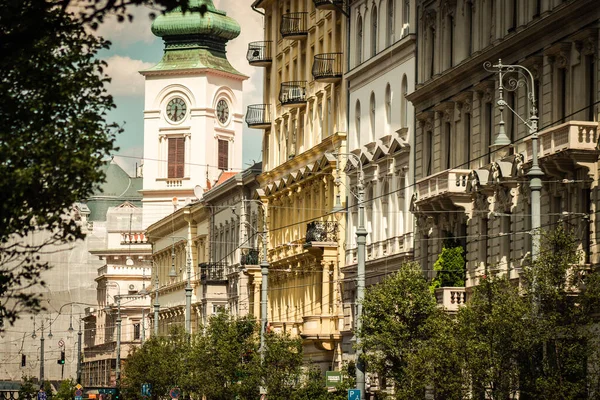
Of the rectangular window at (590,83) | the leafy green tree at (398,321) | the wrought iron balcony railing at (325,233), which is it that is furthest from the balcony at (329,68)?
the rectangular window at (590,83)

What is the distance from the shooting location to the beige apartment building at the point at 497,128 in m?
41.7

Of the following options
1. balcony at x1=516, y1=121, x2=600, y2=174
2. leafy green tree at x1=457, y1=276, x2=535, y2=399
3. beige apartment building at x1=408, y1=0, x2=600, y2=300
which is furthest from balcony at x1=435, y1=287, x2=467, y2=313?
leafy green tree at x1=457, y1=276, x2=535, y2=399

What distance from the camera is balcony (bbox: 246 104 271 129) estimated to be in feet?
270

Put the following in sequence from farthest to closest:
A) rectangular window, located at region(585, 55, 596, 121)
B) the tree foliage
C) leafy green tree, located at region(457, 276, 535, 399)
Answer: rectangular window, located at region(585, 55, 596, 121) < leafy green tree, located at region(457, 276, 535, 399) < the tree foliage

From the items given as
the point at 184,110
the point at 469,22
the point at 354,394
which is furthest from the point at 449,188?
the point at 184,110

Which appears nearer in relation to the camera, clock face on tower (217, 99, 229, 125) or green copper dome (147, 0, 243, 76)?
green copper dome (147, 0, 243, 76)

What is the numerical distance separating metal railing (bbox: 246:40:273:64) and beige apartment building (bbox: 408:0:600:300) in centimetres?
2511

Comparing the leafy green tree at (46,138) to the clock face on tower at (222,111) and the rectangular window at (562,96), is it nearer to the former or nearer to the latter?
the rectangular window at (562,96)

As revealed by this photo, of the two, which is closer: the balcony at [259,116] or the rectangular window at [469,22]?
the rectangular window at [469,22]

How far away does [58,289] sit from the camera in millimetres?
142500

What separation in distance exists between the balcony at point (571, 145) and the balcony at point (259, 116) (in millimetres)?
40903

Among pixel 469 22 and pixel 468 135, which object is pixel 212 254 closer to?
pixel 468 135

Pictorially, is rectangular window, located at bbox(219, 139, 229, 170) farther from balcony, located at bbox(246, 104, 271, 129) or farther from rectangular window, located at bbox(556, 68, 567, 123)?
rectangular window, located at bbox(556, 68, 567, 123)

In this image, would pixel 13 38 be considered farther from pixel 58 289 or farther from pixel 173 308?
pixel 58 289
